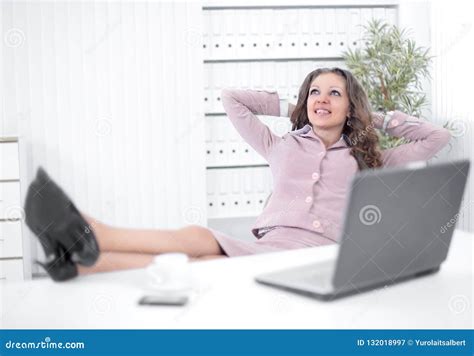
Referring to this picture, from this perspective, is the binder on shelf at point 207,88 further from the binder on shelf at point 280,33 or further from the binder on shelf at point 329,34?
the binder on shelf at point 329,34

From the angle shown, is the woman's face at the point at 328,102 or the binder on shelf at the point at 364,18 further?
the binder on shelf at the point at 364,18

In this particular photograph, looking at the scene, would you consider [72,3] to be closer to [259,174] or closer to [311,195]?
[259,174]

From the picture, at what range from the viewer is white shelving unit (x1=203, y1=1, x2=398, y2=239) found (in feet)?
11.7

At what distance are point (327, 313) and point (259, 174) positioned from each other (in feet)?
8.95

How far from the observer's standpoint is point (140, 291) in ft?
3.36

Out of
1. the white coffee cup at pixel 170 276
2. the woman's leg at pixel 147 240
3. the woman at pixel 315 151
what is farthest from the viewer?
the woman at pixel 315 151

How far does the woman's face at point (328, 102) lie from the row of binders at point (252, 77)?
1479 mm

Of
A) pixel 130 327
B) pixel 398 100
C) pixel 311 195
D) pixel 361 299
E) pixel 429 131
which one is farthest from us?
pixel 398 100

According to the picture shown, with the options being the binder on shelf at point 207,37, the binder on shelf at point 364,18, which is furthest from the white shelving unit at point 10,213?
the binder on shelf at point 364,18

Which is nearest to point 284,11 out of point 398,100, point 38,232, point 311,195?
point 398,100

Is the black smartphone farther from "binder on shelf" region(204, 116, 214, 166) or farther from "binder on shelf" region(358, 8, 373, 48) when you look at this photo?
"binder on shelf" region(358, 8, 373, 48)

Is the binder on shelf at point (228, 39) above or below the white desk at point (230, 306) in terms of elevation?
above

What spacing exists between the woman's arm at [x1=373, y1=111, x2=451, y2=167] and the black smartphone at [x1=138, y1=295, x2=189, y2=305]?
1320mm

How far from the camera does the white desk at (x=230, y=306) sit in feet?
2.97
